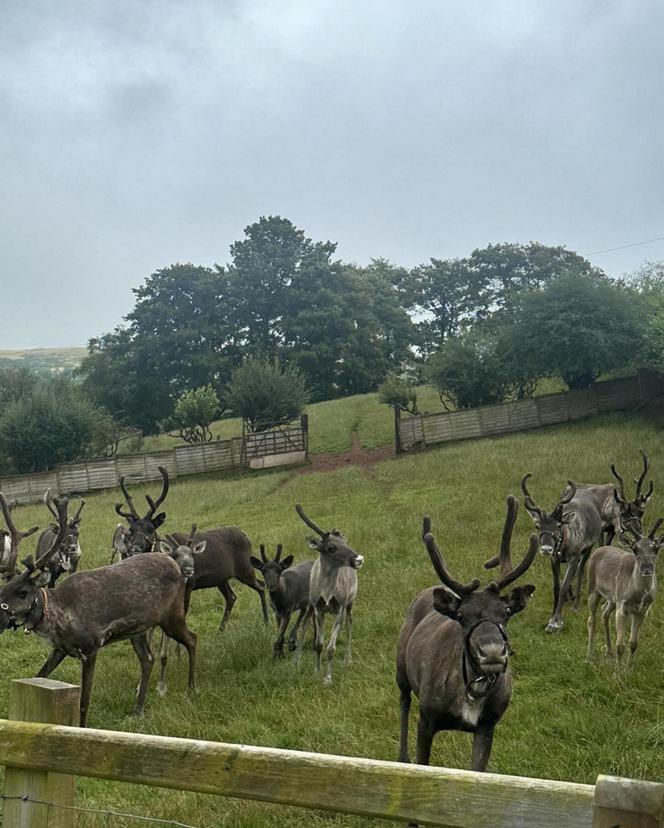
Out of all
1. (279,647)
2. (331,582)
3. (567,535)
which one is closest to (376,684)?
(331,582)

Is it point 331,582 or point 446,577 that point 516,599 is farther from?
point 331,582

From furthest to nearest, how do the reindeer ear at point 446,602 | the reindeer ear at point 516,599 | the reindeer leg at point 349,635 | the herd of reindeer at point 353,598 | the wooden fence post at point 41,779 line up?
the reindeer leg at point 349,635 → the herd of reindeer at point 353,598 → the reindeer ear at point 516,599 → the reindeer ear at point 446,602 → the wooden fence post at point 41,779

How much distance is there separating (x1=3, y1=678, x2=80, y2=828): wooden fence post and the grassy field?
2.74 m

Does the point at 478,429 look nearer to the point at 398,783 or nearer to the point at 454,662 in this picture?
the point at 454,662

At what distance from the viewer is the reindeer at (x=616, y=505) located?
1326 cm

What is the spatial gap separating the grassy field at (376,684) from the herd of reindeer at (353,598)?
0.39m

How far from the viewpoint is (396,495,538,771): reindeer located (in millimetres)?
5031

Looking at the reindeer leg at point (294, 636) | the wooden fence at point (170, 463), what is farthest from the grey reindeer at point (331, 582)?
the wooden fence at point (170, 463)

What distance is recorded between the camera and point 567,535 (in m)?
12.5

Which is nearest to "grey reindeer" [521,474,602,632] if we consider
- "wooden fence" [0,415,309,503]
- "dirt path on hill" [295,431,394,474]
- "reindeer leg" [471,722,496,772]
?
"reindeer leg" [471,722,496,772]

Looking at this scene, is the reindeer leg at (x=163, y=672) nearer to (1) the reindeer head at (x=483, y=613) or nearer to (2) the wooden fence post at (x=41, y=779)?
(1) the reindeer head at (x=483, y=613)

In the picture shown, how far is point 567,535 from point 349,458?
75.1ft

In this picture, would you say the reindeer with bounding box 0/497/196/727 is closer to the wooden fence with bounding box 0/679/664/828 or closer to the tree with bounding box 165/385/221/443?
the wooden fence with bounding box 0/679/664/828

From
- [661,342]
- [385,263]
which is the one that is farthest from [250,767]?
[385,263]
